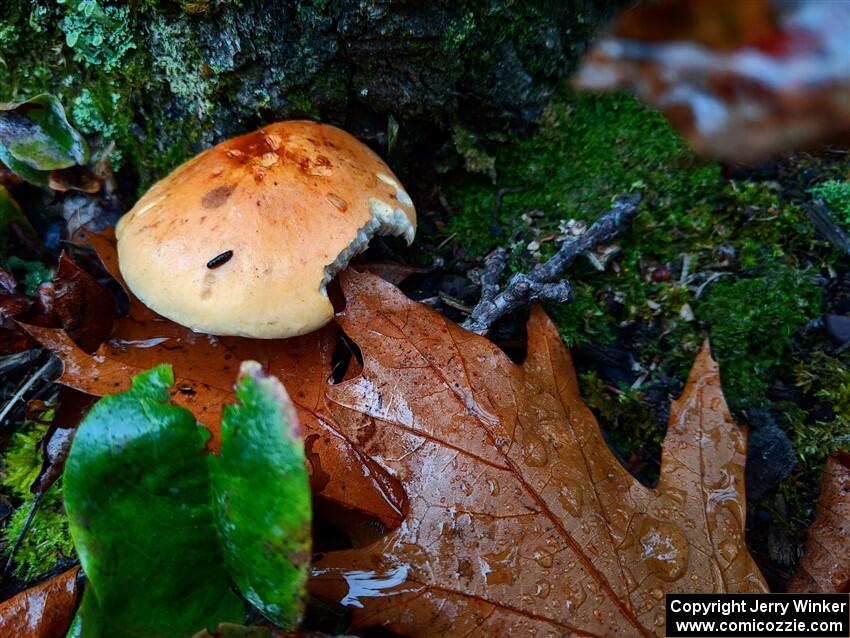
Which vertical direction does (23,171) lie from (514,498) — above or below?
above

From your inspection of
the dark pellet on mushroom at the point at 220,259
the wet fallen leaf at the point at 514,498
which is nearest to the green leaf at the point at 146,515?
the wet fallen leaf at the point at 514,498

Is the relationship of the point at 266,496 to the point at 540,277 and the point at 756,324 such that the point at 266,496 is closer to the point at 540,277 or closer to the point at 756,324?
the point at 540,277

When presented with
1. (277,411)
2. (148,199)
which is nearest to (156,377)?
(277,411)

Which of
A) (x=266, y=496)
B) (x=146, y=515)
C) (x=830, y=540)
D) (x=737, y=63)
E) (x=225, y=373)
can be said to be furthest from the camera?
(x=737, y=63)

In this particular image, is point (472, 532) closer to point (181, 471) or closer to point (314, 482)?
point (314, 482)

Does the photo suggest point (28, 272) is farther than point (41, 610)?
Yes

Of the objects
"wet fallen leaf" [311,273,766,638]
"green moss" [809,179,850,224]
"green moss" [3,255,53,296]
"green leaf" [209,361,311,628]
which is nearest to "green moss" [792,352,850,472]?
Result: "wet fallen leaf" [311,273,766,638]

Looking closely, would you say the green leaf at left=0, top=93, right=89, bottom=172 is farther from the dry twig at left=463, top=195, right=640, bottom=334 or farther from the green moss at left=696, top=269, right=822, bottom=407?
the green moss at left=696, top=269, right=822, bottom=407

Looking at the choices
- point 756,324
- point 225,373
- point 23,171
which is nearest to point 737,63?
point 756,324

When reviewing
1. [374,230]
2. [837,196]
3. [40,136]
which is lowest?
[837,196]
